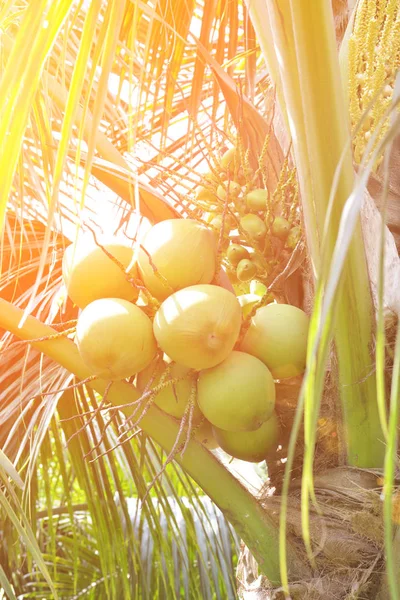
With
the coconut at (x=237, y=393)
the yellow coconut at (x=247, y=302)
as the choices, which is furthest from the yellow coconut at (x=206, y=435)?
the yellow coconut at (x=247, y=302)

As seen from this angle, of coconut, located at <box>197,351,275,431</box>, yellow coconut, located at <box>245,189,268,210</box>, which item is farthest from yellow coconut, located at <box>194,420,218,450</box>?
yellow coconut, located at <box>245,189,268,210</box>

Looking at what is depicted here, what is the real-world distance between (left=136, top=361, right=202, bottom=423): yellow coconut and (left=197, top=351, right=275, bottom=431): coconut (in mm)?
41

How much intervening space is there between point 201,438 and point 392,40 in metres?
0.80

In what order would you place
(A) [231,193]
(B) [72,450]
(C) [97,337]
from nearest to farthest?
(C) [97,337] < (A) [231,193] < (B) [72,450]

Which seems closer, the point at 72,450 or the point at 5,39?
the point at 5,39

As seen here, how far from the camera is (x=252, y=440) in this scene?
1245 mm

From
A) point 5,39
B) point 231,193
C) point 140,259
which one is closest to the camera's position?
point 140,259

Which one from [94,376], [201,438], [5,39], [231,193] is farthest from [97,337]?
[5,39]

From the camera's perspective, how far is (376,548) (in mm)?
1105

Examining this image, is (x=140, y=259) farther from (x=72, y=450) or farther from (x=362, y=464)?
(x=72, y=450)

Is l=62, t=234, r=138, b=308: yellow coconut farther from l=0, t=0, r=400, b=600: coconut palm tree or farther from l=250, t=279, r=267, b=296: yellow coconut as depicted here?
l=250, t=279, r=267, b=296: yellow coconut

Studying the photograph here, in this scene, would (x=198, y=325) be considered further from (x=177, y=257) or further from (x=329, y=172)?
(x=329, y=172)

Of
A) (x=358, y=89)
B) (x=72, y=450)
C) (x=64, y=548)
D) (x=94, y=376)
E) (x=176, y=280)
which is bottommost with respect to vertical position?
(x=64, y=548)

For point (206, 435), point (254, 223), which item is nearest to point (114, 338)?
point (206, 435)
